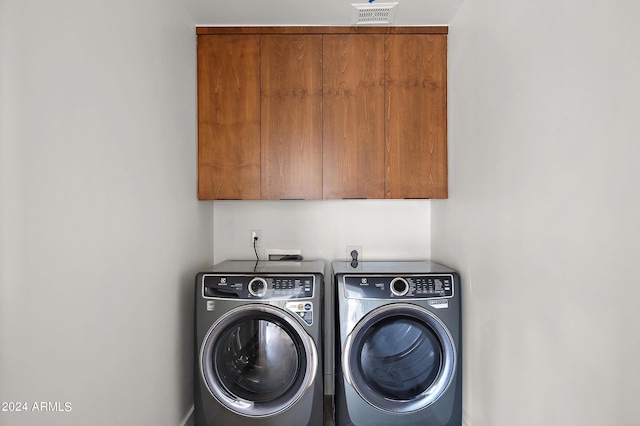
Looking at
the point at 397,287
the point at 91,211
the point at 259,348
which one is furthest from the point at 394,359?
the point at 91,211

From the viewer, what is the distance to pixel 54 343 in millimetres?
1215

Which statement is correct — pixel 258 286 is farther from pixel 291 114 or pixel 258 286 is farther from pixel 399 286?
pixel 291 114

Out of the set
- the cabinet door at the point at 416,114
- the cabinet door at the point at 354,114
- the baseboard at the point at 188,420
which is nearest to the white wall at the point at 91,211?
the baseboard at the point at 188,420

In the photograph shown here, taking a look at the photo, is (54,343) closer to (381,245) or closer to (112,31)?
(112,31)

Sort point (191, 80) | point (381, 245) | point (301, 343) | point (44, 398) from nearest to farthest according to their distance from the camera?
point (44, 398) < point (301, 343) < point (191, 80) < point (381, 245)

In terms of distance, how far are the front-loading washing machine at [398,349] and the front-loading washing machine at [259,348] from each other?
15 centimetres

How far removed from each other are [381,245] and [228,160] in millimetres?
1194

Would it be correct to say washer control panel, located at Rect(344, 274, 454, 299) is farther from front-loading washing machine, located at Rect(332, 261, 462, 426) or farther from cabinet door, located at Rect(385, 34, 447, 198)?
cabinet door, located at Rect(385, 34, 447, 198)

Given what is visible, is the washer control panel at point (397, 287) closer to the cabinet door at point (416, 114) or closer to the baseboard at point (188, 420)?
the cabinet door at point (416, 114)

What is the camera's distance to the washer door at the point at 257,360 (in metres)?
2.16

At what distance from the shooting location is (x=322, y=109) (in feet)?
8.55

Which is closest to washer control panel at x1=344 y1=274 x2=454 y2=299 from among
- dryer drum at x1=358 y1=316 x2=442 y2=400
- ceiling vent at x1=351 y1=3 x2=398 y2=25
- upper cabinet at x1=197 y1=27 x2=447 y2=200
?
dryer drum at x1=358 y1=316 x2=442 y2=400

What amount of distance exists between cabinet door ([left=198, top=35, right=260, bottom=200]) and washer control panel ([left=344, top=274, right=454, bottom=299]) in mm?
916

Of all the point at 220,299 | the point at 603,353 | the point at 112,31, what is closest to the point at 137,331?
the point at 220,299
